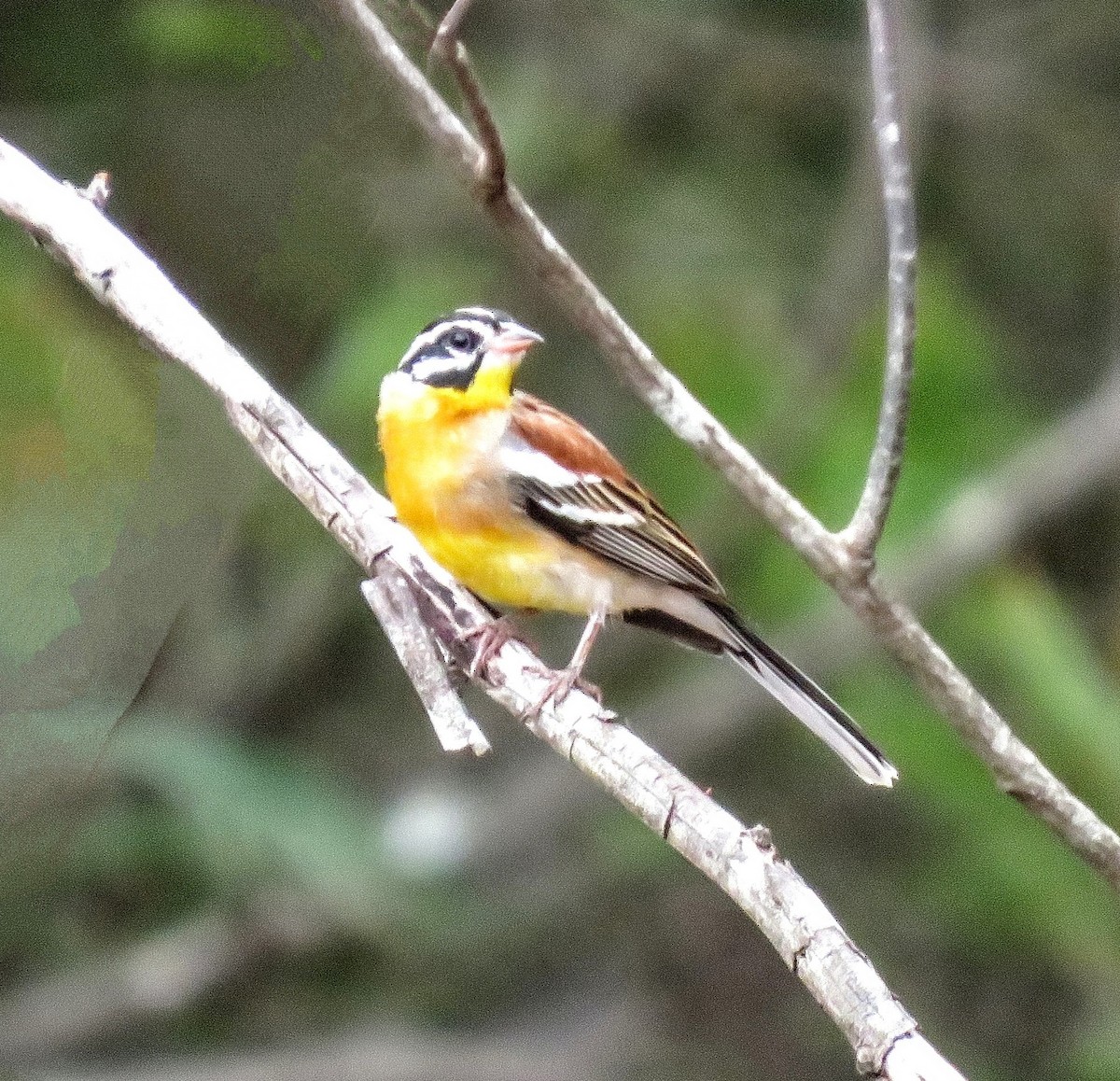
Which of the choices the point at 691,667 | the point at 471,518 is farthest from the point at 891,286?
the point at 691,667

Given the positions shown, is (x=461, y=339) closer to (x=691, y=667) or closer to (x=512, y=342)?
(x=512, y=342)

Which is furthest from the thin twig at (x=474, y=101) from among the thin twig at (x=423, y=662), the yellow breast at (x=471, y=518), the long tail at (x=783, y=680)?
the long tail at (x=783, y=680)

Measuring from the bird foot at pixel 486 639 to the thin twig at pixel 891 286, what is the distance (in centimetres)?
52

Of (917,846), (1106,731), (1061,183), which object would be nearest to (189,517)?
(1106,731)

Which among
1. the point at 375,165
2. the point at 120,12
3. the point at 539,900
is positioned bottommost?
the point at 120,12

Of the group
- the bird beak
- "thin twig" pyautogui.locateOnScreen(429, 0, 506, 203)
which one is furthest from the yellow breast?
"thin twig" pyautogui.locateOnScreen(429, 0, 506, 203)

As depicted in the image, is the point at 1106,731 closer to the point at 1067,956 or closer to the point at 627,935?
the point at 1067,956

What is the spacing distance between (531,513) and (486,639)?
0.59 m

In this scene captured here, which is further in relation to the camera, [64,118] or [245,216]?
[64,118]

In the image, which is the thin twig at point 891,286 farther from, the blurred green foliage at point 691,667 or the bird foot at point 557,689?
the blurred green foliage at point 691,667

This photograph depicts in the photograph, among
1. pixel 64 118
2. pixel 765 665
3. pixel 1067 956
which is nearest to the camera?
pixel 64 118

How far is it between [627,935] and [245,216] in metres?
3.81

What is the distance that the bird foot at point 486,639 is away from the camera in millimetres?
2359

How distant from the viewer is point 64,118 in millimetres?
1909
